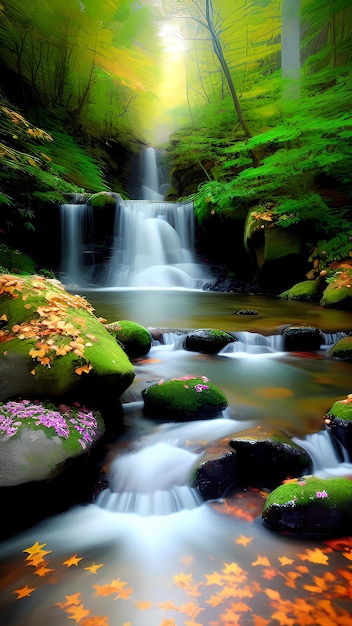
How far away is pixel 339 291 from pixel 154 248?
27.6 feet

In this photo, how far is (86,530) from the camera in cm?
275

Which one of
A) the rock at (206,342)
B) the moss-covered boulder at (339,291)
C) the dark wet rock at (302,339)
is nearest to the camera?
the rock at (206,342)

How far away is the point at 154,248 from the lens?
635 inches

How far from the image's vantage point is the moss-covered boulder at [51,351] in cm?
335

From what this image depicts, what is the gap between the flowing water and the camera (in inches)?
80.7

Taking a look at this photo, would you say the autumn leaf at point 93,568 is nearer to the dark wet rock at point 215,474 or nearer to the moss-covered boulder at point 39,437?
the moss-covered boulder at point 39,437

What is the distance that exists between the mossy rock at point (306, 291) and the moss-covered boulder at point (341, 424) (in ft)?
25.9

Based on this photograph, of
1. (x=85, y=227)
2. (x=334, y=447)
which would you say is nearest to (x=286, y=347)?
(x=334, y=447)

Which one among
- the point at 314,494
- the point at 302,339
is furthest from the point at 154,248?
the point at 314,494

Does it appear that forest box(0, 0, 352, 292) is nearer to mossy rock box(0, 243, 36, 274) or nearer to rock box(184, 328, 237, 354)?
mossy rock box(0, 243, 36, 274)

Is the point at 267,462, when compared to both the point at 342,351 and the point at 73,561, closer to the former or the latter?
the point at 73,561

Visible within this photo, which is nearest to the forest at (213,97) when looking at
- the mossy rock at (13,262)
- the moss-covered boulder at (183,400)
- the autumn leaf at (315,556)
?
the mossy rock at (13,262)

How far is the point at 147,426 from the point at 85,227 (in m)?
13.2

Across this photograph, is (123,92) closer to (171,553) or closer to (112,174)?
(112,174)
